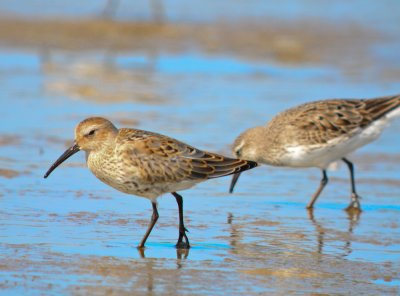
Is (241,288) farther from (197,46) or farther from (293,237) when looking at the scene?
(197,46)

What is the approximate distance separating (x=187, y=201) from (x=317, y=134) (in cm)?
178

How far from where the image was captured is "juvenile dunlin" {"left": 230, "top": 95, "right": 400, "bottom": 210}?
1065cm

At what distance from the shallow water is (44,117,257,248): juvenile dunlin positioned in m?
0.47

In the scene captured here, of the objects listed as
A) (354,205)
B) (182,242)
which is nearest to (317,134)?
(354,205)

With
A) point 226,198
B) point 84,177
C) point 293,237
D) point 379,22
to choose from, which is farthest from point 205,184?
point 379,22

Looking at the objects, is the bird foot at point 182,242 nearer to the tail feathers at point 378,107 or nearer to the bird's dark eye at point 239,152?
the bird's dark eye at point 239,152

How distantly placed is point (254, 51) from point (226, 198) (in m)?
10.1

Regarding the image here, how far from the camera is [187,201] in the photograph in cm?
988

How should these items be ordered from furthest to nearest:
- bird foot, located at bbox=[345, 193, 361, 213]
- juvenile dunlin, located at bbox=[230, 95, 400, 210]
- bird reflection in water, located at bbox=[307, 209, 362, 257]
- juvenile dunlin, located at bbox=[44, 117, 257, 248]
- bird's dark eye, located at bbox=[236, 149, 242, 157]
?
bird's dark eye, located at bbox=[236, 149, 242, 157]
juvenile dunlin, located at bbox=[230, 95, 400, 210]
bird foot, located at bbox=[345, 193, 361, 213]
bird reflection in water, located at bbox=[307, 209, 362, 257]
juvenile dunlin, located at bbox=[44, 117, 257, 248]

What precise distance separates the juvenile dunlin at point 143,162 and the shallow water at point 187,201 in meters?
0.47

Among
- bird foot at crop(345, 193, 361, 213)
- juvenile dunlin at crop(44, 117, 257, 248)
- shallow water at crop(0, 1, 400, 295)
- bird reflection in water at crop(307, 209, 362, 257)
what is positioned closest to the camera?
shallow water at crop(0, 1, 400, 295)

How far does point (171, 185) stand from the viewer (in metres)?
8.20

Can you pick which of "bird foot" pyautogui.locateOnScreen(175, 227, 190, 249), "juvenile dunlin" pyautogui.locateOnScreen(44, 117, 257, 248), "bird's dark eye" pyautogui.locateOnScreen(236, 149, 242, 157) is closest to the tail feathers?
"bird's dark eye" pyautogui.locateOnScreen(236, 149, 242, 157)

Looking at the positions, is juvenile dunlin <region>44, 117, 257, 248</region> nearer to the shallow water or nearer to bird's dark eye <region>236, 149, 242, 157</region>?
the shallow water
